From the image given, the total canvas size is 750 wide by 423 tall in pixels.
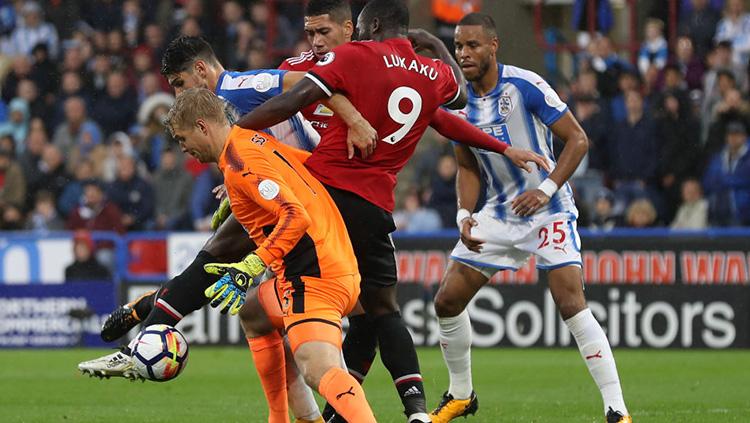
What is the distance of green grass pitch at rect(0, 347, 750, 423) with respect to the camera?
9.44m

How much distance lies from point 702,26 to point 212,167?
21.6 ft

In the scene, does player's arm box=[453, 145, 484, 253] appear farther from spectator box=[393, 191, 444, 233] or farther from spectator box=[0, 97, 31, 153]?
spectator box=[0, 97, 31, 153]

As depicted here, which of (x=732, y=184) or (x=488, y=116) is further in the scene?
(x=732, y=184)

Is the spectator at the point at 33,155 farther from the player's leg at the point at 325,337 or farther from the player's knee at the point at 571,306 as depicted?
the player's leg at the point at 325,337

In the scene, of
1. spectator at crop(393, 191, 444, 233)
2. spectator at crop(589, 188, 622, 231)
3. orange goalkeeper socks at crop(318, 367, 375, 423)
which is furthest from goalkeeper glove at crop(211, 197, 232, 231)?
spectator at crop(393, 191, 444, 233)

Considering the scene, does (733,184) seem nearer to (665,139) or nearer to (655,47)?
(665,139)

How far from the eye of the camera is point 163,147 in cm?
1908

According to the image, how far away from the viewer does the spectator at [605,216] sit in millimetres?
15953

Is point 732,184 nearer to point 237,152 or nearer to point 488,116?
point 488,116

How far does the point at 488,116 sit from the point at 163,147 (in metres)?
11.0

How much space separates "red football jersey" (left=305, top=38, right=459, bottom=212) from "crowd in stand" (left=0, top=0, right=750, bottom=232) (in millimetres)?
8945

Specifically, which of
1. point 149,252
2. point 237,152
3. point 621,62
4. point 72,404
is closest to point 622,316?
point 621,62

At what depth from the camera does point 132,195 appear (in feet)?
59.7

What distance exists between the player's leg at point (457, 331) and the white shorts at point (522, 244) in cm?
7
